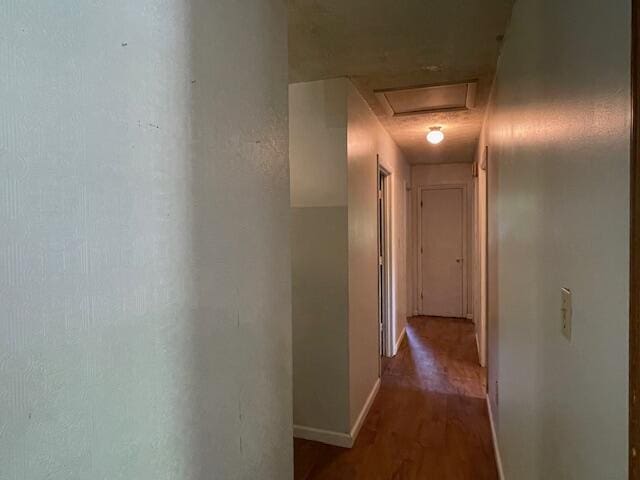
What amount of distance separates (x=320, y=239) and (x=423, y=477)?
4.92 feet

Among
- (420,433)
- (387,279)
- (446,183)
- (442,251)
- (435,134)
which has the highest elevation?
(435,134)

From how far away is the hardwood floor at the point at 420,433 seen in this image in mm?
2199

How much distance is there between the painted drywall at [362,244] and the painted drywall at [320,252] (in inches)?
3.0

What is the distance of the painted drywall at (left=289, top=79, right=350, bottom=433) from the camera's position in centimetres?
242

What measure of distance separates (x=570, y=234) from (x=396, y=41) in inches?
56.2

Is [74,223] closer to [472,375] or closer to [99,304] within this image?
[99,304]

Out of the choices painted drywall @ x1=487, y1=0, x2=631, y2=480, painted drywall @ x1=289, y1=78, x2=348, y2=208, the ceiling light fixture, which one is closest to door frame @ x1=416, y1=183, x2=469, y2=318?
the ceiling light fixture

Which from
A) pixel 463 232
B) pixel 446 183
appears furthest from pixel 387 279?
pixel 446 183

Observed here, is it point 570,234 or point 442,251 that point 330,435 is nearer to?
point 570,234

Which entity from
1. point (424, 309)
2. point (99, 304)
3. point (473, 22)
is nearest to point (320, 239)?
point (473, 22)

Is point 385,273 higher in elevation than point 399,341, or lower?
higher

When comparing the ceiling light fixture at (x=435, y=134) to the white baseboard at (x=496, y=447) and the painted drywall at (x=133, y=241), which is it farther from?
the painted drywall at (x=133, y=241)

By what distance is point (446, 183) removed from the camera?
5.62 m

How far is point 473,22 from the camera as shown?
5.69ft
